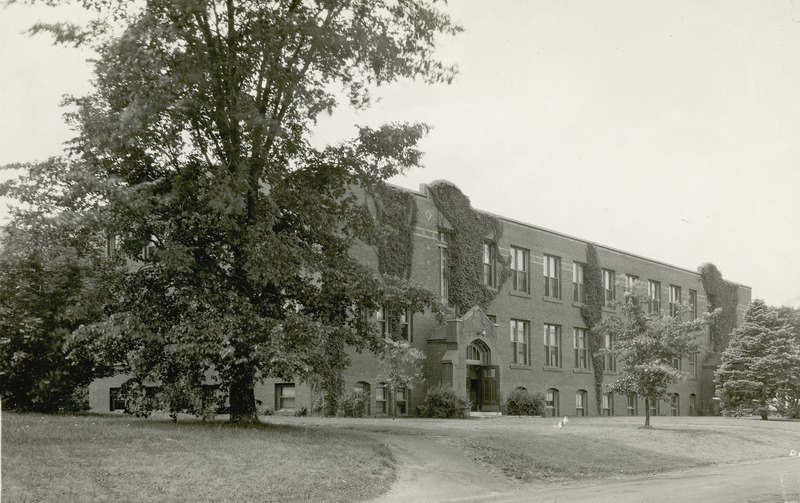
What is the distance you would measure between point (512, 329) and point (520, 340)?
0.82m

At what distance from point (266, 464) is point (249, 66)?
8.16 m

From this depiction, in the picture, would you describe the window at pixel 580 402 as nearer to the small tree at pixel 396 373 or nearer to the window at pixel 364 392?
the small tree at pixel 396 373

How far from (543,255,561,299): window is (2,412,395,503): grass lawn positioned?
89.5 ft

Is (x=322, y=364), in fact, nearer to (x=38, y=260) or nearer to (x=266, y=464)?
(x=266, y=464)

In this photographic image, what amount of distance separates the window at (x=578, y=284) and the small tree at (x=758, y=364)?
31.4 feet

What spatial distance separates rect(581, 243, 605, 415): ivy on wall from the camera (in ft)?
151

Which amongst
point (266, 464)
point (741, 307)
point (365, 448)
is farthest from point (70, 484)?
point (741, 307)

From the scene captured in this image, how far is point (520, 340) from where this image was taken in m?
41.5

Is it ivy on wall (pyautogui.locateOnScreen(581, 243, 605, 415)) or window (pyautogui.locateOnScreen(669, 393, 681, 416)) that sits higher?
ivy on wall (pyautogui.locateOnScreen(581, 243, 605, 415))

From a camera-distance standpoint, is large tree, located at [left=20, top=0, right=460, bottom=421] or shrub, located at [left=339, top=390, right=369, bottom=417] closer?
large tree, located at [left=20, top=0, right=460, bottom=421]

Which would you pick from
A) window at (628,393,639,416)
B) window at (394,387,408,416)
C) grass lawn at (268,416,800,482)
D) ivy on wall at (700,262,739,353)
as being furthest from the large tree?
ivy on wall at (700,262,739,353)

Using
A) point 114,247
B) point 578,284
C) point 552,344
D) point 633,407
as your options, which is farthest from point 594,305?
point 114,247

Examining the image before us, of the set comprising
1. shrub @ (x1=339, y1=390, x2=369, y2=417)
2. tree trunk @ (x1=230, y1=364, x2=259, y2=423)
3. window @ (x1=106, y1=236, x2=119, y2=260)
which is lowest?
shrub @ (x1=339, y1=390, x2=369, y2=417)

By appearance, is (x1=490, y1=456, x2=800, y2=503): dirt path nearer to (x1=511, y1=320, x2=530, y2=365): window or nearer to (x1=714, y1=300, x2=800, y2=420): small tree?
(x1=511, y1=320, x2=530, y2=365): window
